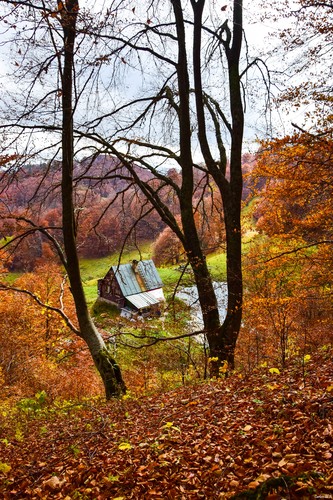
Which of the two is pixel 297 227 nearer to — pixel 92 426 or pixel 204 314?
pixel 204 314

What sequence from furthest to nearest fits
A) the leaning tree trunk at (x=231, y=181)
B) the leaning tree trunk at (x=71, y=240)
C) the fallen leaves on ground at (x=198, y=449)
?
the leaning tree trunk at (x=231, y=181), the leaning tree trunk at (x=71, y=240), the fallen leaves on ground at (x=198, y=449)

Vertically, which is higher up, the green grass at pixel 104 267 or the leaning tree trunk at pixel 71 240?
the leaning tree trunk at pixel 71 240

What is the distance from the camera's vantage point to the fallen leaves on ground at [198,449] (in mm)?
2840

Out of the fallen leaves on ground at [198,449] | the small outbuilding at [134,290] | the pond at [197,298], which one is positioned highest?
the pond at [197,298]

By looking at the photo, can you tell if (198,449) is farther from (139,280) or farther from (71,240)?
(139,280)

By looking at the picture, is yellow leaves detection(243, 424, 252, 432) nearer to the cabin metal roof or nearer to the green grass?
the cabin metal roof

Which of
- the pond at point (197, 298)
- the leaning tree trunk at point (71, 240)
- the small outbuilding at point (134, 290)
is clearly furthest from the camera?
the small outbuilding at point (134, 290)

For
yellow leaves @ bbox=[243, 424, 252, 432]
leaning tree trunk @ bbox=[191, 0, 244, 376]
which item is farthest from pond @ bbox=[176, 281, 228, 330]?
yellow leaves @ bbox=[243, 424, 252, 432]

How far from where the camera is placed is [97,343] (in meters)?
7.80

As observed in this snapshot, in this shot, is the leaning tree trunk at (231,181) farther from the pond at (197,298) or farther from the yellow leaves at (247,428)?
the yellow leaves at (247,428)

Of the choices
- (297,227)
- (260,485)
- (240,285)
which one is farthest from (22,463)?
(297,227)

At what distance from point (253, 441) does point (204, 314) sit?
426 centimetres

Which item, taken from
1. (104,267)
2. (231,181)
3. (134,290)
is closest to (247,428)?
(231,181)

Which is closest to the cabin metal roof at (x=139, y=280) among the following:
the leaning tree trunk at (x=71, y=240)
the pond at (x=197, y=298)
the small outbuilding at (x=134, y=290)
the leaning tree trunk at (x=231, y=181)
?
the small outbuilding at (x=134, y=290)
